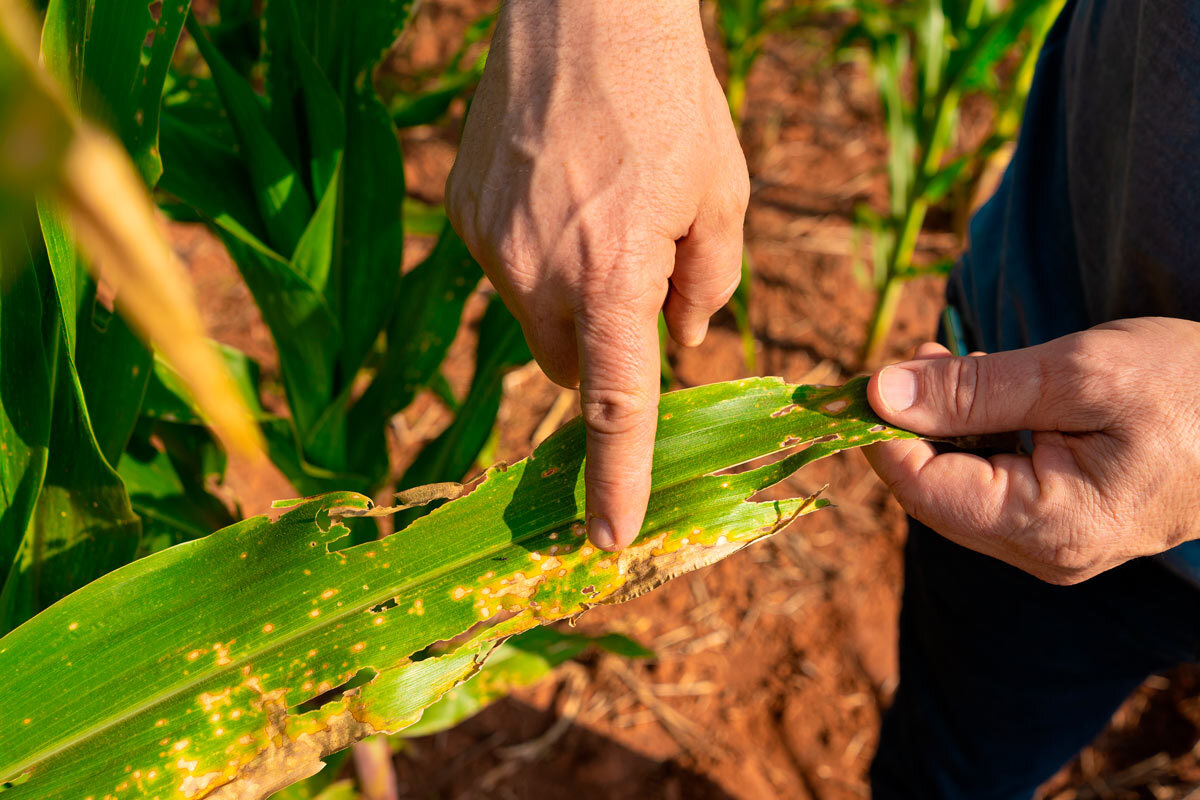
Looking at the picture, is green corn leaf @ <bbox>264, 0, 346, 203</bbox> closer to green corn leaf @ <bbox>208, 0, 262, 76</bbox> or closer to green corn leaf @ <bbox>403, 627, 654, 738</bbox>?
green corn leaf @ <bbox>208, 0, 262, 76</bbox>

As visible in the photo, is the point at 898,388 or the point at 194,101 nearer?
the point at 898,388

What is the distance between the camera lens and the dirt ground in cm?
152

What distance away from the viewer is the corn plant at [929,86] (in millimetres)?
1754

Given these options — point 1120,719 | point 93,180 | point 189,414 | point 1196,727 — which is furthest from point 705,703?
point 93,180

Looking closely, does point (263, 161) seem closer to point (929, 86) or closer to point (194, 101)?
point (194, 101)

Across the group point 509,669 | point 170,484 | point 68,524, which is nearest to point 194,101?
point 170,484

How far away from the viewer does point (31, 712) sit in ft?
1.95

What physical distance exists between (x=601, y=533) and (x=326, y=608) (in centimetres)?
23

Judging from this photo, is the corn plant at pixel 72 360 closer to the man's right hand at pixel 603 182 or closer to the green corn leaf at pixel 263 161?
the green corn leaf at pixel 263 161

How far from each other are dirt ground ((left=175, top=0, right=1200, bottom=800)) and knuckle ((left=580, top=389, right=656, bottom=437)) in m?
1.15

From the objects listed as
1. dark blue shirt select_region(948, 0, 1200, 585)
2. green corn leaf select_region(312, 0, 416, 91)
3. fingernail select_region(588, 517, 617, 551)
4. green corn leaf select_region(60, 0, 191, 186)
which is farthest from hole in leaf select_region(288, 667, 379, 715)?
dark blue shirt select_region(948, 0, 1200, 585)

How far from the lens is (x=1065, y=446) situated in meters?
0.70

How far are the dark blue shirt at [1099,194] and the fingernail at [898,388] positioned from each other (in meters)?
0.22

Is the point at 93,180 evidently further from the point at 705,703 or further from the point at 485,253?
the point at 705,703
